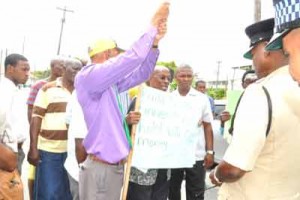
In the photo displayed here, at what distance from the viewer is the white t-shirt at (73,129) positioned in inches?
142

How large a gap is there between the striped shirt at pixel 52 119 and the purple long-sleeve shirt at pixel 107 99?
4.84 ft

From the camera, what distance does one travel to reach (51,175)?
4.65m

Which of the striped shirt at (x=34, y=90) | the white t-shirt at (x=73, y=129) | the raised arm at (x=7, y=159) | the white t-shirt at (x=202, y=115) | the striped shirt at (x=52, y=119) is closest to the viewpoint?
the raised arm at (x=7, y=159)

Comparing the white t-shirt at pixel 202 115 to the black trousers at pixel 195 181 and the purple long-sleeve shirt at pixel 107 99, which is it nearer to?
the black trousers at pixel 195 181

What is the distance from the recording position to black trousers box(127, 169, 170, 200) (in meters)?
3.91

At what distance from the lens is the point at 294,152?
2.25 m

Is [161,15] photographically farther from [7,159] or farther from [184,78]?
[184,78]

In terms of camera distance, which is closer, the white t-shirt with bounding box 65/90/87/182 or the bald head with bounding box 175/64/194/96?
the white t-shirt with bounding box 65/90/87/182

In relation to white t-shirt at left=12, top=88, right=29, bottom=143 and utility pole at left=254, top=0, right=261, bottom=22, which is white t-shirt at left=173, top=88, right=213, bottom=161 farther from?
utility pole at left=254, top=0, right=261, bottom=22

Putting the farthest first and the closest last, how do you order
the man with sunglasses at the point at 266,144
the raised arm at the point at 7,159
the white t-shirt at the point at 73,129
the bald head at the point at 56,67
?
1. the bald head at the point at 56,67
2. the white t-shirt at the point at 73,129
3. the raised arm at the point at 7,159
4. the man with sunglasses at the point at 266,144

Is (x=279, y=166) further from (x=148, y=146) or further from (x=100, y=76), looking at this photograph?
(x=148, y=146)

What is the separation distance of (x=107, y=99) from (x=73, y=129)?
0.76 metres

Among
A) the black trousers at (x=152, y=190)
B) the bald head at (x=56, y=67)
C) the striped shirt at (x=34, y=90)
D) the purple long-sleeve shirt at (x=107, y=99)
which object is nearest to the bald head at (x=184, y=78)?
the black trousers at (x=152, y=190)

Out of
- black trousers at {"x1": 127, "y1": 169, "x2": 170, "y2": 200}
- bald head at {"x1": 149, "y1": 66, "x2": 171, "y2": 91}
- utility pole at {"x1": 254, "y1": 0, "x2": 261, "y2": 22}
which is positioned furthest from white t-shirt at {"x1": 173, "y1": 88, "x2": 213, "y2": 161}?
utility pole at {"x1": 254, "y1": 0, "x2": 261, "y2": 22}
